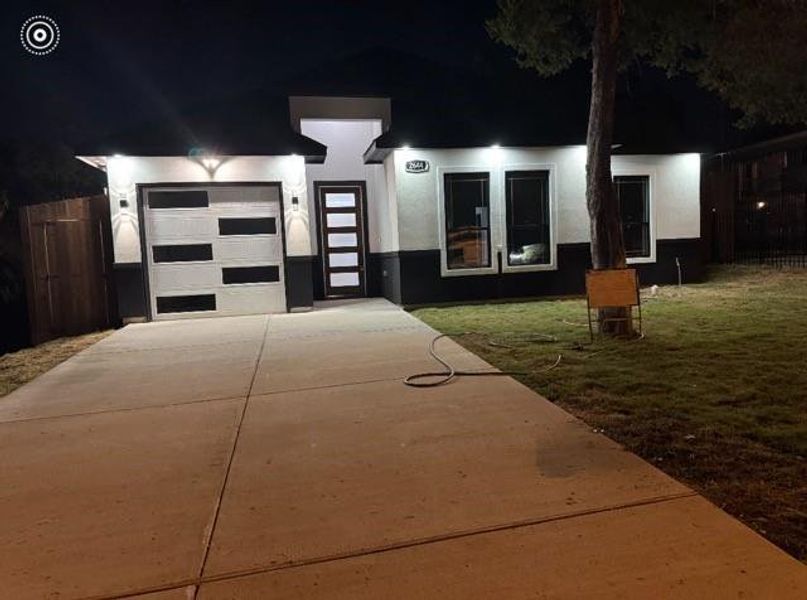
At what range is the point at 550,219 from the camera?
469 inches

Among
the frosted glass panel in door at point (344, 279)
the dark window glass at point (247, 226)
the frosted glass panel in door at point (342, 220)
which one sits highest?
the frosted glass panel in door at point (342, 220)

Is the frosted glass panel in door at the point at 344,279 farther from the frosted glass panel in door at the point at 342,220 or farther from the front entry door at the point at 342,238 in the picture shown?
the frosted glass panel in door at the point at 342,220

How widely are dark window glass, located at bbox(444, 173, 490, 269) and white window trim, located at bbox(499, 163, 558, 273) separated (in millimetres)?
315

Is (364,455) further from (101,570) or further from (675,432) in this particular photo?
(675,432)

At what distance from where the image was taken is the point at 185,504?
2.94m

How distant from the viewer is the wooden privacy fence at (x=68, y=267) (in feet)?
31.5

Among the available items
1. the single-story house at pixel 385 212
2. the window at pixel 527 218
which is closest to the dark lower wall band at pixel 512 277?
the single-story house at pixel 385 212

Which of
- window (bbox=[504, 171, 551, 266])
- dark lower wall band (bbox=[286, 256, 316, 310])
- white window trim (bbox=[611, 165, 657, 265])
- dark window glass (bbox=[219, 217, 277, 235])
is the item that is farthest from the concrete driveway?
white window trim (bbox=[611, 165, 657, 265])

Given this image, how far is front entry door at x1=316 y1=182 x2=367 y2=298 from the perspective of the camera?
1365cm

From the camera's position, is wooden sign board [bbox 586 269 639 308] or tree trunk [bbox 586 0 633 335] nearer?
wooden sign board [bbox 586 269 639 308]

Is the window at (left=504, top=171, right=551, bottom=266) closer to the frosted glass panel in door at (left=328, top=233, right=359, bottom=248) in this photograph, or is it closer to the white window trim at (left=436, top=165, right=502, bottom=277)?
the white window trim at (left=436, top=165, right=502, bottom=277)

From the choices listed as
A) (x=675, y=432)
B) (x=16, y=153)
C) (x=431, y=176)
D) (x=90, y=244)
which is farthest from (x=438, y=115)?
(x=16, y=153)

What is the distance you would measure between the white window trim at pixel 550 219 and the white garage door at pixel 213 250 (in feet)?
15.2

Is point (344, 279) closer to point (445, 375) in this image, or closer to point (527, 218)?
point (527, 218)
